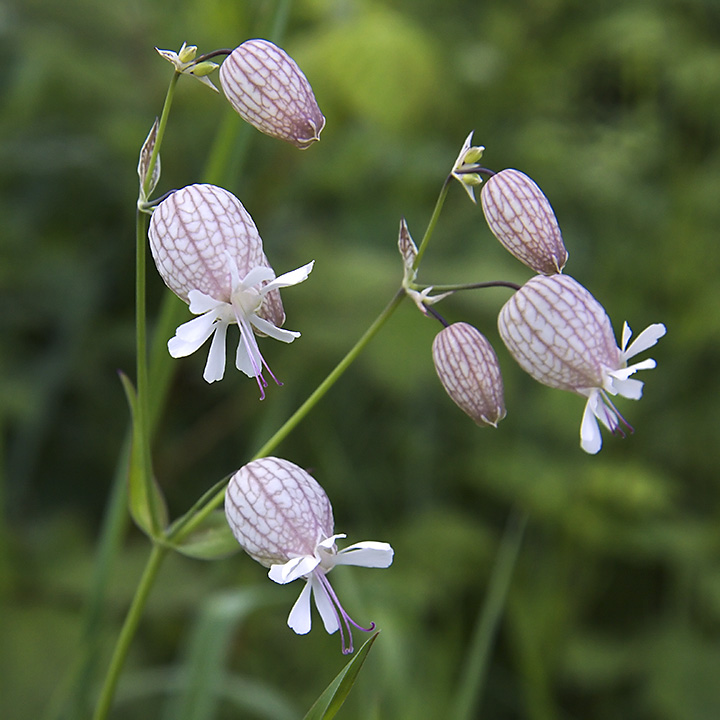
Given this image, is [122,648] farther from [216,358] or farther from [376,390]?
→ [376,390]

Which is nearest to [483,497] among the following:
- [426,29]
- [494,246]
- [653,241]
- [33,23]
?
[494,246]

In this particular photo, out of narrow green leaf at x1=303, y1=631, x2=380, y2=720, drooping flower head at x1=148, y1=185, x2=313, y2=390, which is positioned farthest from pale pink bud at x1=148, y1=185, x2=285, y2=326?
narrow green leaf at x1=303, y1=631, x2=380, y2=720

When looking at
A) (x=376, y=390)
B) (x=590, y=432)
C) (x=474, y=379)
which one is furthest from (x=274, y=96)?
(x=376, y=390)

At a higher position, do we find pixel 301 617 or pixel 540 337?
pixel 540 337

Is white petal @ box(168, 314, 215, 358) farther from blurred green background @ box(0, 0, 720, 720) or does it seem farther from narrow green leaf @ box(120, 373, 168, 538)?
blurred green background @ box(0, 0, 720, 720)

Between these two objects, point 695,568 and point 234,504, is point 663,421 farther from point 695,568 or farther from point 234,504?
point 234,504

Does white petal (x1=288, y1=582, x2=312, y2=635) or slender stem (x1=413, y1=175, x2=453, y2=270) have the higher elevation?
slender stem (x1=413, y1=175, x2=453, y2=270)
